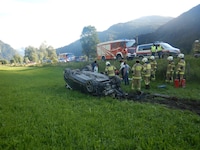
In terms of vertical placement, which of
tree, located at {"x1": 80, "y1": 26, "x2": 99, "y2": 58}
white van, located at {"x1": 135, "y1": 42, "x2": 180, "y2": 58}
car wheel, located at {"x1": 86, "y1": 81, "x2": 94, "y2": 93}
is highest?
tree, located at {"x1": 80, "y1": 26, "x2": 99, "y2": 58}

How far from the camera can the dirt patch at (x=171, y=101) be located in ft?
26.1

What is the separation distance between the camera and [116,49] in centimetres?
2389

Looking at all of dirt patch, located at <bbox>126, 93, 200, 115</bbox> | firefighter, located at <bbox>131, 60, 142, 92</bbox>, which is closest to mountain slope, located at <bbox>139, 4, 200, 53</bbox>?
firefighter, located at <bbox>131, 60, 142, 92</bbox>

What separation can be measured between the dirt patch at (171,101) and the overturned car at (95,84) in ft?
3.01

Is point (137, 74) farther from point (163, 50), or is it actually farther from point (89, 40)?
point (89, 40)

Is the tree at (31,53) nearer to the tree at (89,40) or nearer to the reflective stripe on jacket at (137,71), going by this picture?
the tree at (89,40)

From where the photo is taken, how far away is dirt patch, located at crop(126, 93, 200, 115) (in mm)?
7953

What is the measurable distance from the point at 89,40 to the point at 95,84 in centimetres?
4602

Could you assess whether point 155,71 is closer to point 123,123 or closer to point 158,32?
point 123,123

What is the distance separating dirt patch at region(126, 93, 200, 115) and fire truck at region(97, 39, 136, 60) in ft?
42.5

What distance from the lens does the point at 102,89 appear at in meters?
9.52

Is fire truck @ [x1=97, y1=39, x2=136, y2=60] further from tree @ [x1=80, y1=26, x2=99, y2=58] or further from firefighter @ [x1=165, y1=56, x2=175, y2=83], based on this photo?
tree @ [x1=80, y1=26, x2=99, y2=58]

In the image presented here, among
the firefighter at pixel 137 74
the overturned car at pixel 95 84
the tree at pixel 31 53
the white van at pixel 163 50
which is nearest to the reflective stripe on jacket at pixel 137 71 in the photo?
the firefighter at pixel 137 74

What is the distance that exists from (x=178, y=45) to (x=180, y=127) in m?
44.8
